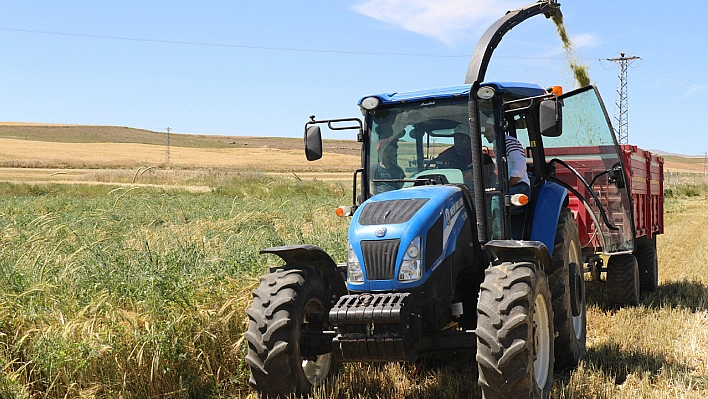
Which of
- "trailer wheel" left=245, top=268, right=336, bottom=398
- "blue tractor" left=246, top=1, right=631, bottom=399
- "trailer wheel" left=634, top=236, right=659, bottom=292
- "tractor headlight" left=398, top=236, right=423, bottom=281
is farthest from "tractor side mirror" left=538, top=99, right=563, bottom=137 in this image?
"trailer wheel" left=634, top=236, right=659, bottom=292

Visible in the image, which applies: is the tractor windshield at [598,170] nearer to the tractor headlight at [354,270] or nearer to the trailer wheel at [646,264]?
the trailer wheel at [646,264]

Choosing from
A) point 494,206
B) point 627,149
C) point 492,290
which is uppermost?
point 627,149

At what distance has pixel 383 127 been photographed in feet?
17.7

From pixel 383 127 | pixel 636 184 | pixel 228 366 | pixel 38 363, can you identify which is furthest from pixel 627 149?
pixel 38 363

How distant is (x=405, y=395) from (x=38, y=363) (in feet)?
8.44

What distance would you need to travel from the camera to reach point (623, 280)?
25.6 ft

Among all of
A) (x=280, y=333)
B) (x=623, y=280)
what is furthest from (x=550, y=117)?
(x=623, y=280)

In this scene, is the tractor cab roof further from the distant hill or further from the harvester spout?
the distant hill

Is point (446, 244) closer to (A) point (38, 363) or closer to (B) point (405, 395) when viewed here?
(B) point (405, 395)

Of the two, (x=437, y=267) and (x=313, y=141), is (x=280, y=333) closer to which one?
(x=437, y=267)

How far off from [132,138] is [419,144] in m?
99.3

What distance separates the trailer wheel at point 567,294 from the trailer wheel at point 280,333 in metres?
1.87

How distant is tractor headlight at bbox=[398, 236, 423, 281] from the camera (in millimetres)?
Answer: 4297

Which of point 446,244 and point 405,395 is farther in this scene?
point 405,395
